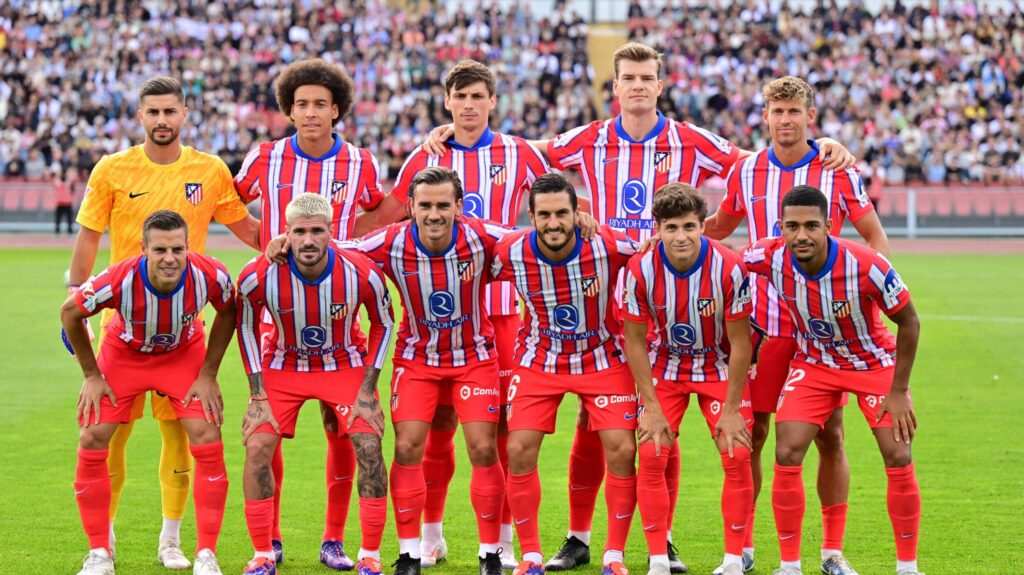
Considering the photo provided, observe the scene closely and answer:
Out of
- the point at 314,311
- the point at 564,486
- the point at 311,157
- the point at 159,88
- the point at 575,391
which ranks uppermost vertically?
the point at 159,88

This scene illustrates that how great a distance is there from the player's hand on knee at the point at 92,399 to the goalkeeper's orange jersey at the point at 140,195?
2.69 ft

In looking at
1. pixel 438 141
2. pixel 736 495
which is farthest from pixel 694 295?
pixel 438 141

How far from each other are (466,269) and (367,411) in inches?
32.4

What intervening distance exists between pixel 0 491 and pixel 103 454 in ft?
6.66

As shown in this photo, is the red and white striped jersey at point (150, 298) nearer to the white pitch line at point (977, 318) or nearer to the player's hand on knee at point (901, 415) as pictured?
the player's hand on knee at point (901, 415)

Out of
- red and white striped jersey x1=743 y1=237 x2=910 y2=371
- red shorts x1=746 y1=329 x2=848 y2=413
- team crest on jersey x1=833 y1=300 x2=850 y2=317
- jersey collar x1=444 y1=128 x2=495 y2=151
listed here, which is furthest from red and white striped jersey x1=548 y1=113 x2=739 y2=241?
team crest on jersey x1=833 y1=300 x2=850 y2=317

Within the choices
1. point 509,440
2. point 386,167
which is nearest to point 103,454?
point 509,440

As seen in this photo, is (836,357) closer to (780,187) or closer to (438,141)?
(780,187)

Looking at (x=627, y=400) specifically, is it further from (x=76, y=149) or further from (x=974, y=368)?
(x=76, y=149)

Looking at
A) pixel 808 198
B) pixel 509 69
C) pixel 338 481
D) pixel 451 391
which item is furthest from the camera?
pixel 509 69

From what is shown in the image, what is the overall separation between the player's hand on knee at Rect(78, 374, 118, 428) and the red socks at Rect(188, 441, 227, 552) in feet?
1.55

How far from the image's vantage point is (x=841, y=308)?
6.08m

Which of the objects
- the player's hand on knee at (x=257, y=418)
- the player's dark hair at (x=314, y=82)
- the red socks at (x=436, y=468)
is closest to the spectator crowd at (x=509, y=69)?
the player's dark hair at (x=314, y=82)

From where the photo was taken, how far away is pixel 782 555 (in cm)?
612
